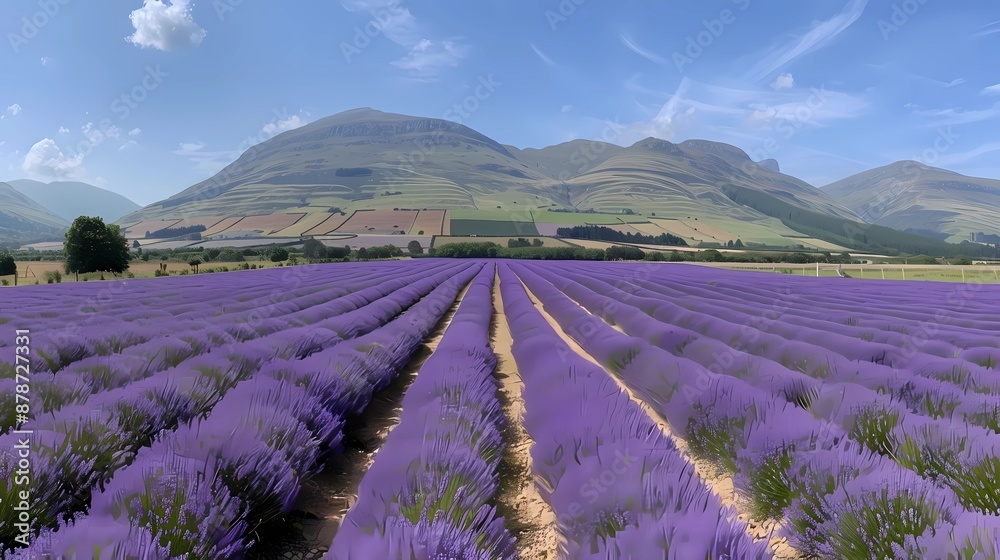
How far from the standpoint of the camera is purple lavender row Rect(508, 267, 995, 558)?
79.0 inches

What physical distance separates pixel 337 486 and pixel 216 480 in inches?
49.8

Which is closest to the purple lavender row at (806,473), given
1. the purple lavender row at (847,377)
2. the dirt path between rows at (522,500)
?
the purple lavender row at (847,377)

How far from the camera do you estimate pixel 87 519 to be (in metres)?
1.85

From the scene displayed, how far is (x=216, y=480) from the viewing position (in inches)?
88.5

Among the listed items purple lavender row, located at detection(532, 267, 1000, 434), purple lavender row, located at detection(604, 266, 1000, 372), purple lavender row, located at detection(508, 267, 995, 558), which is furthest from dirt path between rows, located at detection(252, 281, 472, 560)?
purple lavender row, located at detection(604, 266, 1000, 372)

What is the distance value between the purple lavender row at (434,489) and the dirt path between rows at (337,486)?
1.83 feet

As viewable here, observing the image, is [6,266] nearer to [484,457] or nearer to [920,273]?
[484,457]

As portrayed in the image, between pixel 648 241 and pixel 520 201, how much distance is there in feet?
301

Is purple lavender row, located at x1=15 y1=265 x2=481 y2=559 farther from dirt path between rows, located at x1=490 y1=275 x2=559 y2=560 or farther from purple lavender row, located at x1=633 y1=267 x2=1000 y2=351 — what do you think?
purple lavender row, located at x1=633 y1=267 x2=1000 y2=351

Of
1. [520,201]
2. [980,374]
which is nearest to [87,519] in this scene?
[980,374]

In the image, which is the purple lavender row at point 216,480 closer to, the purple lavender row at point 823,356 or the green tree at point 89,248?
the purple lavender row at point 823,356

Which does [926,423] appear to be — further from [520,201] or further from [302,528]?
[520,201]

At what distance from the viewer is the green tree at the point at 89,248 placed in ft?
117

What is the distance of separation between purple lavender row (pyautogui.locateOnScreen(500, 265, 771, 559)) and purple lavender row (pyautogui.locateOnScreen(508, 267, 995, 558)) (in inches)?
22.5
